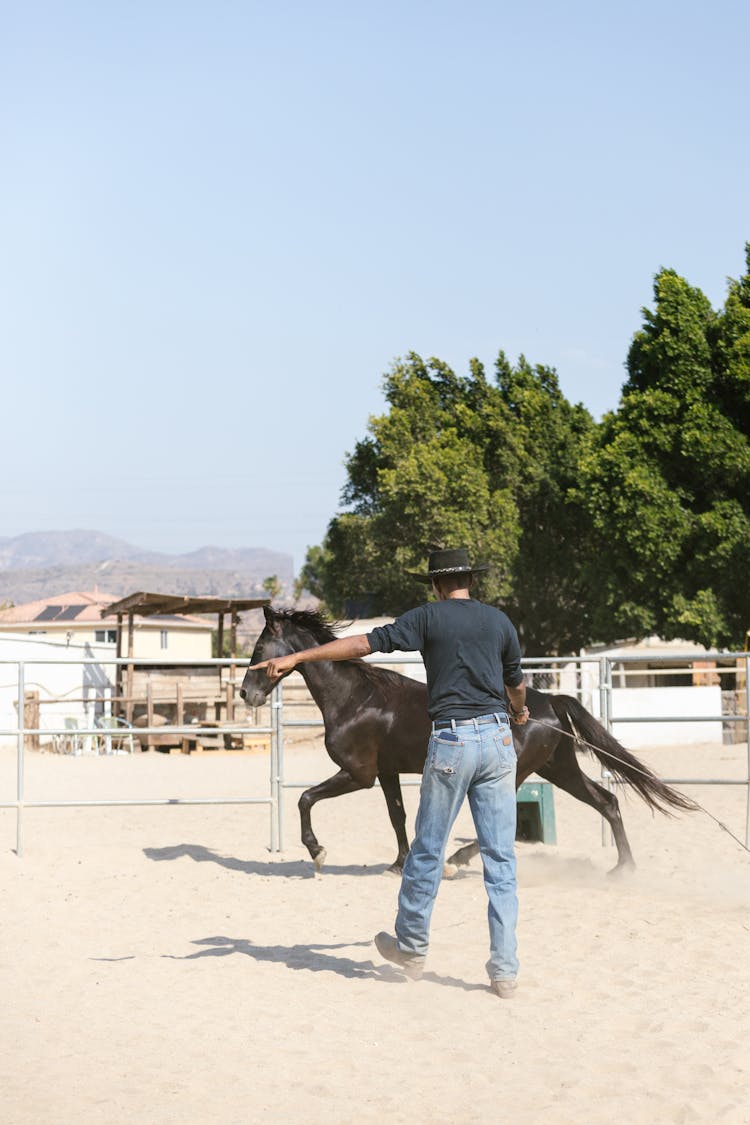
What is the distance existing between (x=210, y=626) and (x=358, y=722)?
127ft

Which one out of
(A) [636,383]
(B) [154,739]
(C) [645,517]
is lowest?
Result: (B) [154,739]

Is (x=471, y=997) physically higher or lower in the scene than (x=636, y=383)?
lower

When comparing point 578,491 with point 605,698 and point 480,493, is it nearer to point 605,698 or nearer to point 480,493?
point 480,493

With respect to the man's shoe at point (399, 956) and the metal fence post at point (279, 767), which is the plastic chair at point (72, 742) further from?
the man's shoe at point (399, 956)

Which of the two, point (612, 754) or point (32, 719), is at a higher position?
point (612, 754)

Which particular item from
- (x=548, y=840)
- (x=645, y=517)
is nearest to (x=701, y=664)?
(x=645, y=517)

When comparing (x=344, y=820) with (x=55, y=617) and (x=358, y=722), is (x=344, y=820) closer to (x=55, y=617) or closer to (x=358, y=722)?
(x=358, y=722)

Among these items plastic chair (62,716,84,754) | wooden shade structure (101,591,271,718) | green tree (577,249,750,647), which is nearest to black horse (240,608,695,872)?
plastic chair (62,716,84,754)

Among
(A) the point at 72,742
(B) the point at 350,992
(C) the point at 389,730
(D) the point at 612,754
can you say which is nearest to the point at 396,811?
(C) the point at 389,730

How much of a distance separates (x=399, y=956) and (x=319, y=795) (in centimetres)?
298

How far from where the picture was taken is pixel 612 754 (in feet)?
25.5

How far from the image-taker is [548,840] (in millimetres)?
9641

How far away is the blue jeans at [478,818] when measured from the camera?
484cm

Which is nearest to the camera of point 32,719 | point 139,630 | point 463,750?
point 463,750
